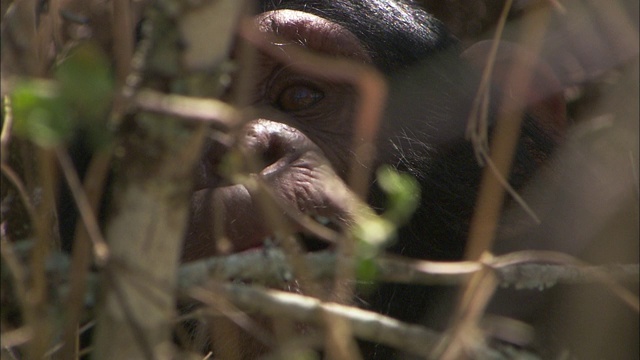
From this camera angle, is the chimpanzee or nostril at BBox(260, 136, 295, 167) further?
the chimpanzee

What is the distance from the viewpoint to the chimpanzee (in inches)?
113

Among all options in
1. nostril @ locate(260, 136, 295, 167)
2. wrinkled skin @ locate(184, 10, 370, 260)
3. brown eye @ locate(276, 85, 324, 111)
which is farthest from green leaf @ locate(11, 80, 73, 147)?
brown eye @ locate(276, 85, 324, 111)

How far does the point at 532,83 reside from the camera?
10.4 feet

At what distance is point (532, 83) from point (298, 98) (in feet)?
2.77

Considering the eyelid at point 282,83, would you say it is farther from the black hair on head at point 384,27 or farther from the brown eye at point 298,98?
the black hair on head at point 384,27

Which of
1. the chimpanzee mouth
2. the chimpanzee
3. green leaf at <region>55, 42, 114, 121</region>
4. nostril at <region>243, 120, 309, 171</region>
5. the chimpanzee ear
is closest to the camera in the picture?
green leaf at <region>55, 42, 114, 121</region>

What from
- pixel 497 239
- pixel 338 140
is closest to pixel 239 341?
pixel 338 140

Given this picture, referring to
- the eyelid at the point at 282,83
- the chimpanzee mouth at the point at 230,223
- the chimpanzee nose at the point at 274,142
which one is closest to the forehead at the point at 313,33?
the eyelid at the point at 282,83

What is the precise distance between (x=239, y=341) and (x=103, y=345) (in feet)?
3.60

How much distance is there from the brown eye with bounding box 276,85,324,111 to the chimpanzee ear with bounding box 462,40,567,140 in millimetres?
592

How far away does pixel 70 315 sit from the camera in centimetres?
129

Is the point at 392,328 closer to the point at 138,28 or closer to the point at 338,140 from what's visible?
the point at 338,140

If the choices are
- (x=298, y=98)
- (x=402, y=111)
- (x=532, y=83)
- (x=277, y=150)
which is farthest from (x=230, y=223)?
(x=532, y=83)

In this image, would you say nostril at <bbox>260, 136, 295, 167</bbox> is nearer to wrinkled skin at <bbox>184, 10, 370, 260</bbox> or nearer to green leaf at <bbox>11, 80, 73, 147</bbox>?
wrinkled skin at <bbox>184, 10, 370, 260</bbox>
